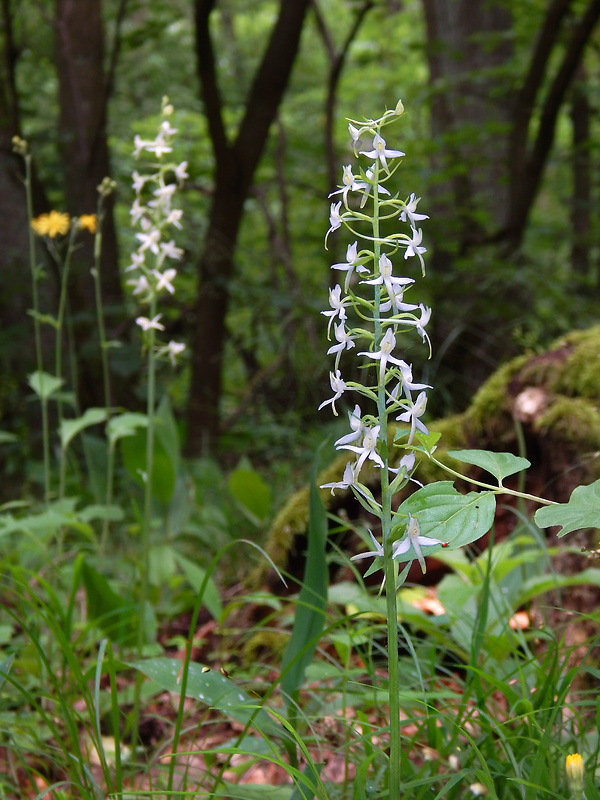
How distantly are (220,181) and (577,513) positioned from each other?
4.33 meters

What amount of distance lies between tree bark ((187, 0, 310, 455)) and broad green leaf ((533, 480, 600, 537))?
12.2ft

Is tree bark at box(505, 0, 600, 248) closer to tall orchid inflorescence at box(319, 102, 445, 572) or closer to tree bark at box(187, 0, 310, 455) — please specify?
tree bark at box(187, 0, 310, 455)

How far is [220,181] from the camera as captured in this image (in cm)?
475

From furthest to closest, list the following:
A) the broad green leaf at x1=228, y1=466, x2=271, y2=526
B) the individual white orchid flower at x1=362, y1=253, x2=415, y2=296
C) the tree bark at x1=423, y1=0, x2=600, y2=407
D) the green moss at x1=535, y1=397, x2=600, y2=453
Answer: the tree bark at x1=423, y1=0, x2=600, y2=407 < the broad green leaf at x1=228, y1=466, x2=271, y2=526 < the green moss at x1=535, y1=397, x2=600, y2=453 < the individual white orchid flower at x1=362, y1=253, x2=415, y2=296

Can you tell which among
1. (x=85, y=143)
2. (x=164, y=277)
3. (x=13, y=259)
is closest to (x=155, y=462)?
(x=164, y=277)

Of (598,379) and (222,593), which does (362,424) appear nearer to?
(598,379)

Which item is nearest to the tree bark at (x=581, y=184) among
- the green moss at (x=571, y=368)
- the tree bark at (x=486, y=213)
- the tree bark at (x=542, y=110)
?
the tree bark at (x=486, y=213)

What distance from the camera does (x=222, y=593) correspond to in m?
2.77

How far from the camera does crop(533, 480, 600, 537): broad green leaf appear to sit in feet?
2.65

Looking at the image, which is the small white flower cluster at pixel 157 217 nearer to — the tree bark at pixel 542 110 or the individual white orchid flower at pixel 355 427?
the individual white orchid flower at pixel 355 427

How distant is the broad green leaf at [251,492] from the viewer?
111 inches

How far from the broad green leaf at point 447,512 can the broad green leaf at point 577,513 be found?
63 millimetres

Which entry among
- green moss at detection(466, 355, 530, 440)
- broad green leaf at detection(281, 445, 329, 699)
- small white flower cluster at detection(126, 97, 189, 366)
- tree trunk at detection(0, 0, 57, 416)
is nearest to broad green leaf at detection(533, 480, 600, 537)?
broad green leaf at detection(281, 445, 329, 699)

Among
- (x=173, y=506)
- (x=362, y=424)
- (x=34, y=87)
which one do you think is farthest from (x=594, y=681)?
(x=34, y=87)
